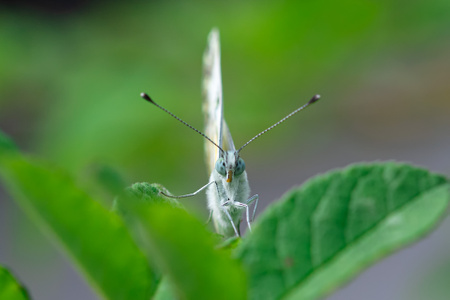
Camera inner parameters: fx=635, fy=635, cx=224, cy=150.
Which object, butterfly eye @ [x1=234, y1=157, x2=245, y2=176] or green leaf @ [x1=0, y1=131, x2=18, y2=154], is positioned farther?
butterfly eye @ [x1=234, y1=157, x2=245, y2=176]

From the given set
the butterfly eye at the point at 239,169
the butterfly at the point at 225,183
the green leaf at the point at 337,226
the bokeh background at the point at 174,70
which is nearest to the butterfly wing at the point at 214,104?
the butterfly at the point at 225,183

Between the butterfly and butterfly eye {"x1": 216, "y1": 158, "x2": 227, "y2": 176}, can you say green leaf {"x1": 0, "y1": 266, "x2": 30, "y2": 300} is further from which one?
butterfly eye {"x1": 216, "y1": 158, "x2": 227, "y2": 176}

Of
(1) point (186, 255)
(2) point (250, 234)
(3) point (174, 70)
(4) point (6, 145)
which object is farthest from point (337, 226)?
(3) point (174, 70)

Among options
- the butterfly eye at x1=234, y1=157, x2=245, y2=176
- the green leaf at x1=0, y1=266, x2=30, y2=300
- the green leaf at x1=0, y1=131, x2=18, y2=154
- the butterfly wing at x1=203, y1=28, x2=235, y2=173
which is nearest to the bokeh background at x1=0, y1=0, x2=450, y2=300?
the butterfly wing at x1=203, y1=28, x2=235, y2=173

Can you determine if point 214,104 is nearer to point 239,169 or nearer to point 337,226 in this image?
point 239,169

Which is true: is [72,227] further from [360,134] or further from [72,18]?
[360,134]

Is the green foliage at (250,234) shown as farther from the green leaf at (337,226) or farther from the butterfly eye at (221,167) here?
the butterfly eye at (221,167)
